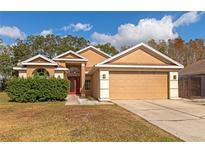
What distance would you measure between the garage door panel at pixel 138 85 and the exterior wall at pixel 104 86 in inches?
17.6

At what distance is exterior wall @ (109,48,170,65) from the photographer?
1913cm

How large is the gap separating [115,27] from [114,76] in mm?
19807

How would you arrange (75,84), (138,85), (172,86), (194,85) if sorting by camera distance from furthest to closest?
(75,84) → (194,85) → (172,86) → (138,85)

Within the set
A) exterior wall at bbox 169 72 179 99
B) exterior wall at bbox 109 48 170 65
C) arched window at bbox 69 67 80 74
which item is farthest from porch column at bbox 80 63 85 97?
exterior wall at bbox 169 72 179 99

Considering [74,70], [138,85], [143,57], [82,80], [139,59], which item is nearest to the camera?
[138,85]

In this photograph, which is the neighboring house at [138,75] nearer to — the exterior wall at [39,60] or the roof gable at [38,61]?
the roof gable at [38,61]

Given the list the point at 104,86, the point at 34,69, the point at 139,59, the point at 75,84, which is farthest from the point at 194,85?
the point at 34,69

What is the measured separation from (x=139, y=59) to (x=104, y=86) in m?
4.01

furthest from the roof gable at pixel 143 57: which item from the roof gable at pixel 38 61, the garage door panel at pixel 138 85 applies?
the roof gable at pixel 38 61

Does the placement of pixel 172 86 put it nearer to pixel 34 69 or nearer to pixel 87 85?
pixel 87 85

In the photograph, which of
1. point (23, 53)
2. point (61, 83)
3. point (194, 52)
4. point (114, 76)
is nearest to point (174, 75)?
point (114, 76)

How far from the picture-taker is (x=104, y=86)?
1802 cm

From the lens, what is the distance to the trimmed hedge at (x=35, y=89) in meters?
17.4
